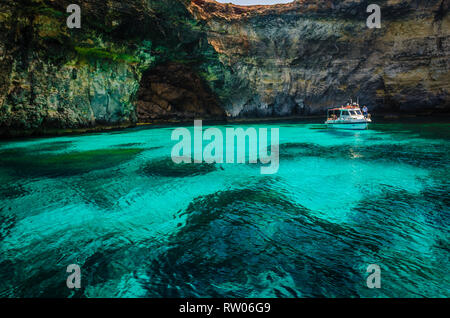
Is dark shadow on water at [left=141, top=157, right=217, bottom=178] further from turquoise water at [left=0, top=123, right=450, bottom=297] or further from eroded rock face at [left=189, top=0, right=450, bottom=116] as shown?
eroded rock face at [left=189, top=0, right=450, bottom=116]

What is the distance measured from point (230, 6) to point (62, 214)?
33934mm


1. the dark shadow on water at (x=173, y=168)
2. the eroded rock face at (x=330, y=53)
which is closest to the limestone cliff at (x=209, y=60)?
the eroded rock face at (x=330, y=53)

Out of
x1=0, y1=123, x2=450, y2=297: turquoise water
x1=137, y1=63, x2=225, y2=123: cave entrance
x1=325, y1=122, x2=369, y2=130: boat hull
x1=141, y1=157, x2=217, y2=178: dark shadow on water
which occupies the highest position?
x1=137, y1=63, x2=225, y2=123: cave entrance

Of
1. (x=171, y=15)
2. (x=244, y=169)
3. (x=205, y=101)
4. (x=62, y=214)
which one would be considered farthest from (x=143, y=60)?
(x=62, y=214)

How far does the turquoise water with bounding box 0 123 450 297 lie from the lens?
3684mm

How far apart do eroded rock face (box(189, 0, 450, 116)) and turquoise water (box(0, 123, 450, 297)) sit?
83.4ft

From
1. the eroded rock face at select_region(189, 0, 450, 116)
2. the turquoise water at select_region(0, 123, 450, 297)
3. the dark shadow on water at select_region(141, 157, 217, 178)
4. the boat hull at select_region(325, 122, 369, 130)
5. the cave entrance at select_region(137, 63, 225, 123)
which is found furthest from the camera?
the cave entrance at select_region(137, 63, 225, 123)

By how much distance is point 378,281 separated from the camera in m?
3.61

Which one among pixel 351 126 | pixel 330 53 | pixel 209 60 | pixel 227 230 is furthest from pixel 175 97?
pixel 227 230

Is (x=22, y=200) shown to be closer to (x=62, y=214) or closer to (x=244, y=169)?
(x=62, y=214)

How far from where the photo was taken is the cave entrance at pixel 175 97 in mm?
34812

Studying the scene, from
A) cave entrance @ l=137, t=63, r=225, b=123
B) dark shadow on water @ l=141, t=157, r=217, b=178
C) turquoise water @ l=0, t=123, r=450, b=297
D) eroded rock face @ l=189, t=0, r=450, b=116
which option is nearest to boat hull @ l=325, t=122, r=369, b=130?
turquoise water @ l=0, t=123, r=450, b=297

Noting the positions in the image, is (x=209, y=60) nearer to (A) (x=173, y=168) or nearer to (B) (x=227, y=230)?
(A) (x=173, y=168)

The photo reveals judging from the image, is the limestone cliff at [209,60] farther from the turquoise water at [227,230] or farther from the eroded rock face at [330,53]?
the turquoise water at [227,230]
